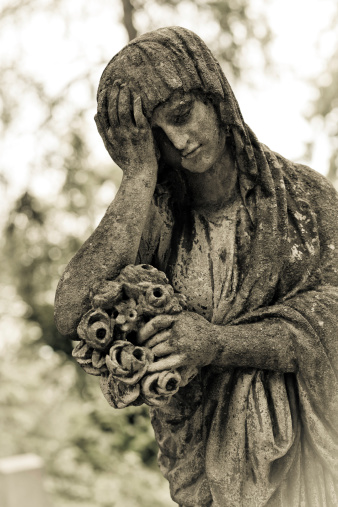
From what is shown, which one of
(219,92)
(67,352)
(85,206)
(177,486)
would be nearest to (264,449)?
(177,486)

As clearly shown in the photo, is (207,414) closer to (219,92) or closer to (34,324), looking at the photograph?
(219,92)

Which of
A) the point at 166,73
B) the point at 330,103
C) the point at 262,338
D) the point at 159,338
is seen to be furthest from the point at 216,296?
the point at 330,103

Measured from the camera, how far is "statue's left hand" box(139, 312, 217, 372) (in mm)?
1988

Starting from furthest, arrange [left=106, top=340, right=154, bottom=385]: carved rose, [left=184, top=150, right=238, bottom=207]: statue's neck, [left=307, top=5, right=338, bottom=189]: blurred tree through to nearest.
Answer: [left=307, top=5, right=338, bottom=189]: blurred tree, [left=184, top=150, right=238, bottom=207]: statue's neck, [left=106, top=340, right=154, bottom=385]: carved rose

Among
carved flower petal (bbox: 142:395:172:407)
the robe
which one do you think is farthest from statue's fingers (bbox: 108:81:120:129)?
carved flower petal (bbox: 142:395:172:407)

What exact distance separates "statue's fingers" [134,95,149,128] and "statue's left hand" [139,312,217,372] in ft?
2.00

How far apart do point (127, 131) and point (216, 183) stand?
0.39 meters

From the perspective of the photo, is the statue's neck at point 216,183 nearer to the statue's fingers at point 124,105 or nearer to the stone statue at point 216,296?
the stone statue at point 216,296

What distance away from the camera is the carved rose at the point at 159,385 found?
6.44ft

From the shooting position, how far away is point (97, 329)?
1964mm

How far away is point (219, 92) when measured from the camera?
2146mm

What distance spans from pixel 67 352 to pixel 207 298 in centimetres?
Result: 566

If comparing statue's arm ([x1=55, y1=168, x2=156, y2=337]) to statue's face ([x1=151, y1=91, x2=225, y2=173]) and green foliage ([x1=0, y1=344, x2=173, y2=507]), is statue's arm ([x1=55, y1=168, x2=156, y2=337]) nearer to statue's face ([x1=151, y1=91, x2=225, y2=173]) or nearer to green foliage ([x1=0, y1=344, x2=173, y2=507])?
statue's face ([x1=151, y1=91, x2=225, y2=173])

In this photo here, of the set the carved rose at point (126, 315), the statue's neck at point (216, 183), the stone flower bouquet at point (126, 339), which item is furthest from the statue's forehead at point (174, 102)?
the carved rose at point (126, 315)
